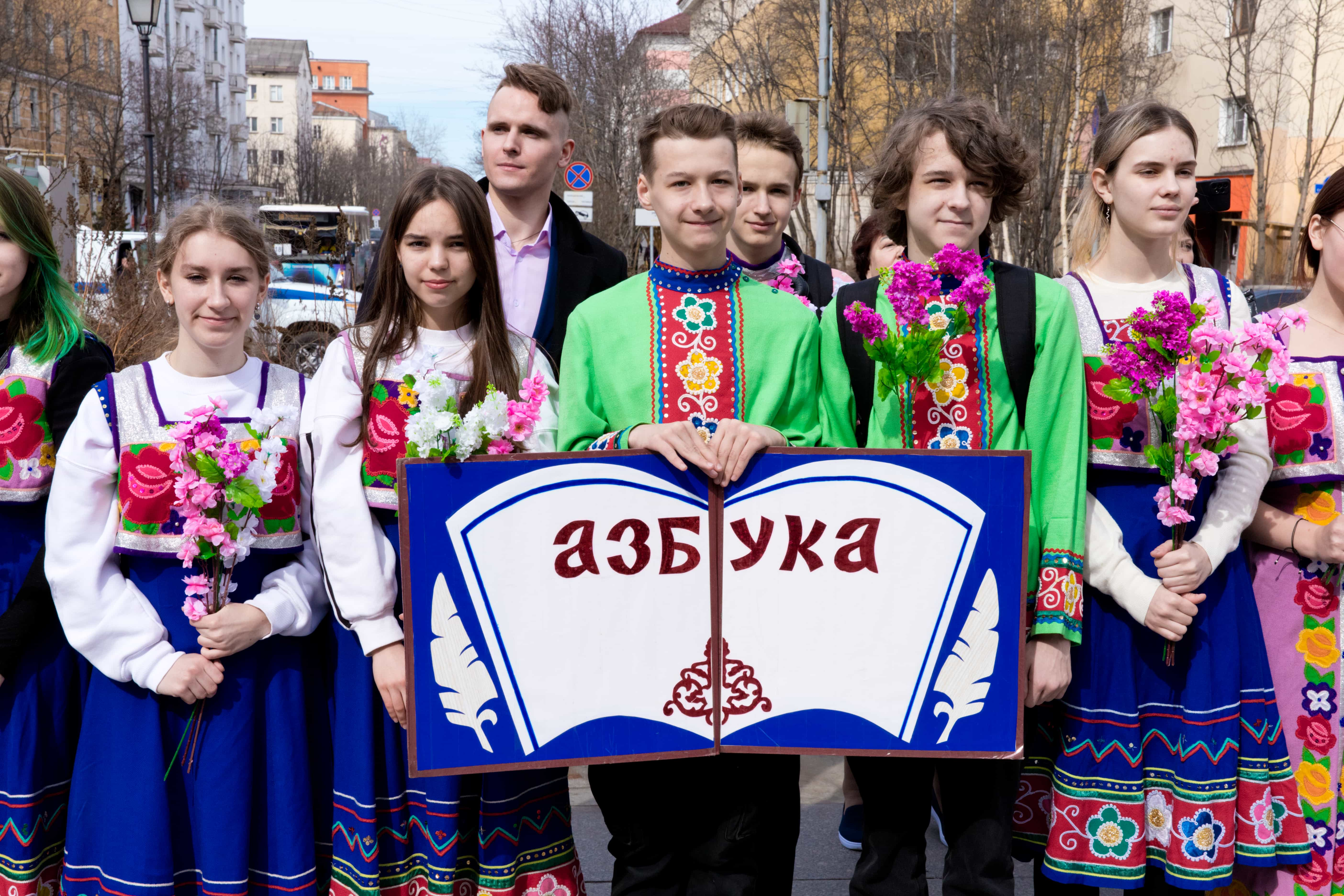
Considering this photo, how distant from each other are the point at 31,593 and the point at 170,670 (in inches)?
17.8

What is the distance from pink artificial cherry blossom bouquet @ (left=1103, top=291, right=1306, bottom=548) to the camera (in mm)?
2611

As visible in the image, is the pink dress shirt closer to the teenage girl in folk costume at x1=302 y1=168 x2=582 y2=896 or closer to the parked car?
the teenage girl in folk costume at x1=302 y1=168 x2=582 y2=896

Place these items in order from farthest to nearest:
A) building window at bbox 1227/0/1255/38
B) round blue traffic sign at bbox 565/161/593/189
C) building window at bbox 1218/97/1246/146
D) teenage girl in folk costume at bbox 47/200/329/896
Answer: building window at bbox 1218/97/1246/146 → building window at bbox 1227/0/1255/38 → round blue traffic sign at bbox 565/161/593/189 → teenage girl in folk costume at bbox 47/200/329/896

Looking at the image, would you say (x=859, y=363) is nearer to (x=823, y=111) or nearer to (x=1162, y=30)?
(x=823, y=111)

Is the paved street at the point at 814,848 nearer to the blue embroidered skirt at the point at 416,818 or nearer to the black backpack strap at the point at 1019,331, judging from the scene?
the blue embroidered skirt at the point at 416,818

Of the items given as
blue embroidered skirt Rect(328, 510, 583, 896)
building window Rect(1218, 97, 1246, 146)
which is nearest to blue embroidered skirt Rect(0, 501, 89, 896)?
blue embroidered skirt Rect(328, 510, 583, 896)

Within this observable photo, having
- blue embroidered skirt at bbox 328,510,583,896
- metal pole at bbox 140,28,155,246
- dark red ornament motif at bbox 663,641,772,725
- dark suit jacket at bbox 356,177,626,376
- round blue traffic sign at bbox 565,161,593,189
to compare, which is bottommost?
blue embroidered skirt at bbox 328,510,583,896

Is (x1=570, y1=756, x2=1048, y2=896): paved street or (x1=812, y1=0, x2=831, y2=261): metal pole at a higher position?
(x1=812, y1=0, x2=831, y2=261): metal pole

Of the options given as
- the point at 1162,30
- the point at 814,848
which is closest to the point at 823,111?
the point at 1162,30

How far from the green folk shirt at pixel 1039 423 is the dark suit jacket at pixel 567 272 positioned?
1139 mm

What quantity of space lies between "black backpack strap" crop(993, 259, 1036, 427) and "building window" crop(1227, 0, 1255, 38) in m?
27.3

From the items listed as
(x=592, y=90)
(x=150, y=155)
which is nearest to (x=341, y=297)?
(x=150, y=155)

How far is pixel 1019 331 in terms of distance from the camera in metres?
2.71

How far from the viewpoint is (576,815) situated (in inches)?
165
